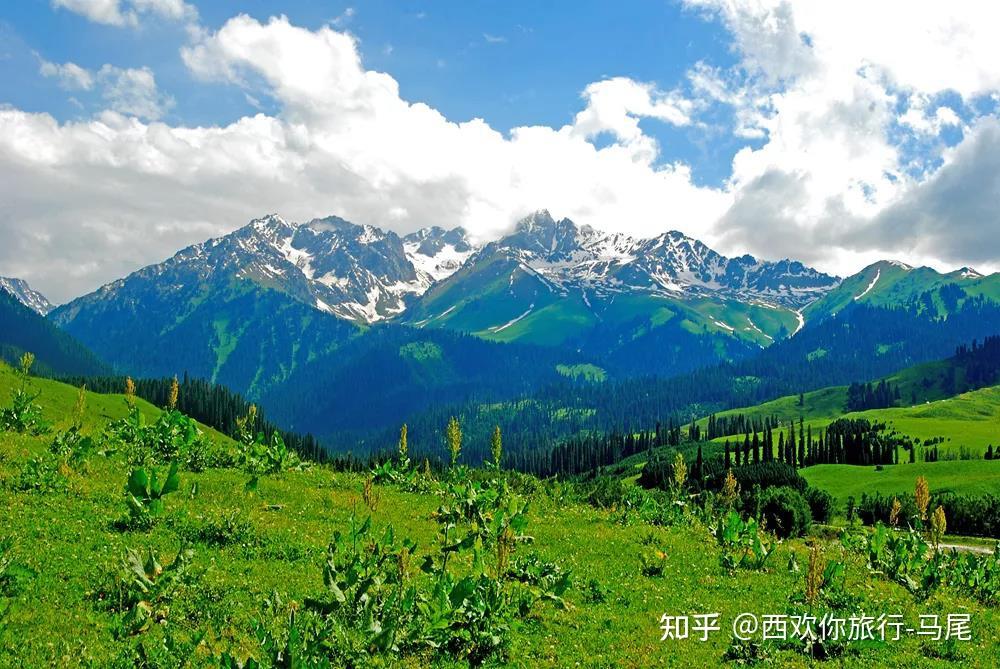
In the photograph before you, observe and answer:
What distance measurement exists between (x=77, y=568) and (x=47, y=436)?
60.2 ft

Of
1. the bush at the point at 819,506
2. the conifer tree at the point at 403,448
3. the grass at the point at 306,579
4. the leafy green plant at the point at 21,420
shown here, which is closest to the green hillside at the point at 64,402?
the leafy green plant at the point at 21,420

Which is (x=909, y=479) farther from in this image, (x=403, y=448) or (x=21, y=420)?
(x=21, y=420)

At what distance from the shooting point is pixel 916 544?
1216 inches

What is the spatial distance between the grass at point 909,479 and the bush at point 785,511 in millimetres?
88374

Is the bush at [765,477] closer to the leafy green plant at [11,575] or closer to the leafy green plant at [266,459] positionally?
the leafy green plant at [266,459]

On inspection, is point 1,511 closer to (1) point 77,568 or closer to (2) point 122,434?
(1) point 77,568

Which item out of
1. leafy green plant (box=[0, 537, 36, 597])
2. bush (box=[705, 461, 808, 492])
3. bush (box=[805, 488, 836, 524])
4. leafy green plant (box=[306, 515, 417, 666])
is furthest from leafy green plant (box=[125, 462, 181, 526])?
bush (box=[705, 461, 808, 492])

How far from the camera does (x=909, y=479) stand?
149m

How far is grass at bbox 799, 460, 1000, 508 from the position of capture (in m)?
134

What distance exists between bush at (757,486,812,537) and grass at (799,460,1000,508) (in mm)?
88374

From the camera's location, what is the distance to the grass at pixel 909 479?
134m

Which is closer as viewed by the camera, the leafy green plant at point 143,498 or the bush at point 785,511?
the leafy green plant at point 143,498

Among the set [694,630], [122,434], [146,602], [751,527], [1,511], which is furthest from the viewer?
[122,434]

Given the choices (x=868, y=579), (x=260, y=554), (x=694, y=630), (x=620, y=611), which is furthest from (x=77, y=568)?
(x=868, y=579)
